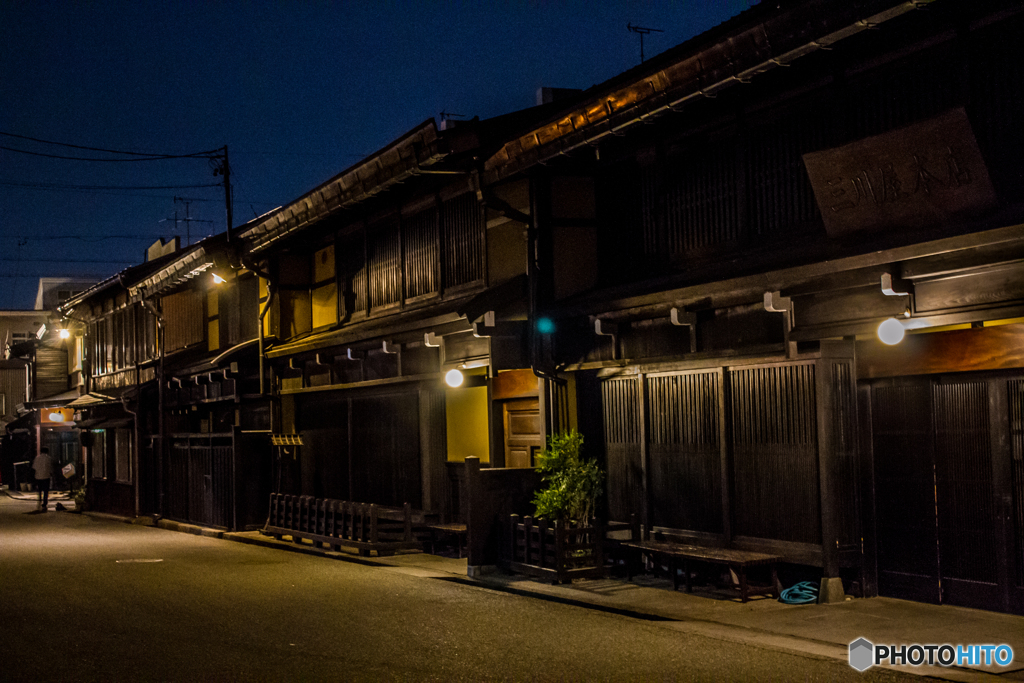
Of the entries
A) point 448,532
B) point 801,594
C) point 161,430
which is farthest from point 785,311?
point 161,430

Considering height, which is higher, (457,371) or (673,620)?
(457,371)

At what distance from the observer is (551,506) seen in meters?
14.9

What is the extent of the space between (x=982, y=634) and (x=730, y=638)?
93.7 inches

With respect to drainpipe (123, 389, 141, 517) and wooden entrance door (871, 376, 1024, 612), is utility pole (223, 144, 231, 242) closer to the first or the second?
drainpipe (123, 389, 141, 517)

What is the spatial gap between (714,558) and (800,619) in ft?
5.09

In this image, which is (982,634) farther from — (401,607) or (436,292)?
(436,292)

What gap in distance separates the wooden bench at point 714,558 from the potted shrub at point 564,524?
2.11ft

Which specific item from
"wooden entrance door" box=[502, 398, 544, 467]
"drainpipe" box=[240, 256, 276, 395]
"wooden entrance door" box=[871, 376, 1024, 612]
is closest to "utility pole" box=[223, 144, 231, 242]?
"drainpipe" box=[240, 256, 276, 395]

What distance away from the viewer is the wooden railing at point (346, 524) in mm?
19188

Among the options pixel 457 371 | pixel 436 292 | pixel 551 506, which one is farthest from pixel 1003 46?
pixel 436 292

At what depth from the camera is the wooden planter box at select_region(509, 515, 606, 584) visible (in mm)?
14508

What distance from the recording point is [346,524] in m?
20.1

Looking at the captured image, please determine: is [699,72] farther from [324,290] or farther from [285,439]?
[285,439]

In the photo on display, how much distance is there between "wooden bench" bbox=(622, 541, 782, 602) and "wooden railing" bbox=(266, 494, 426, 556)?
5.93 m
